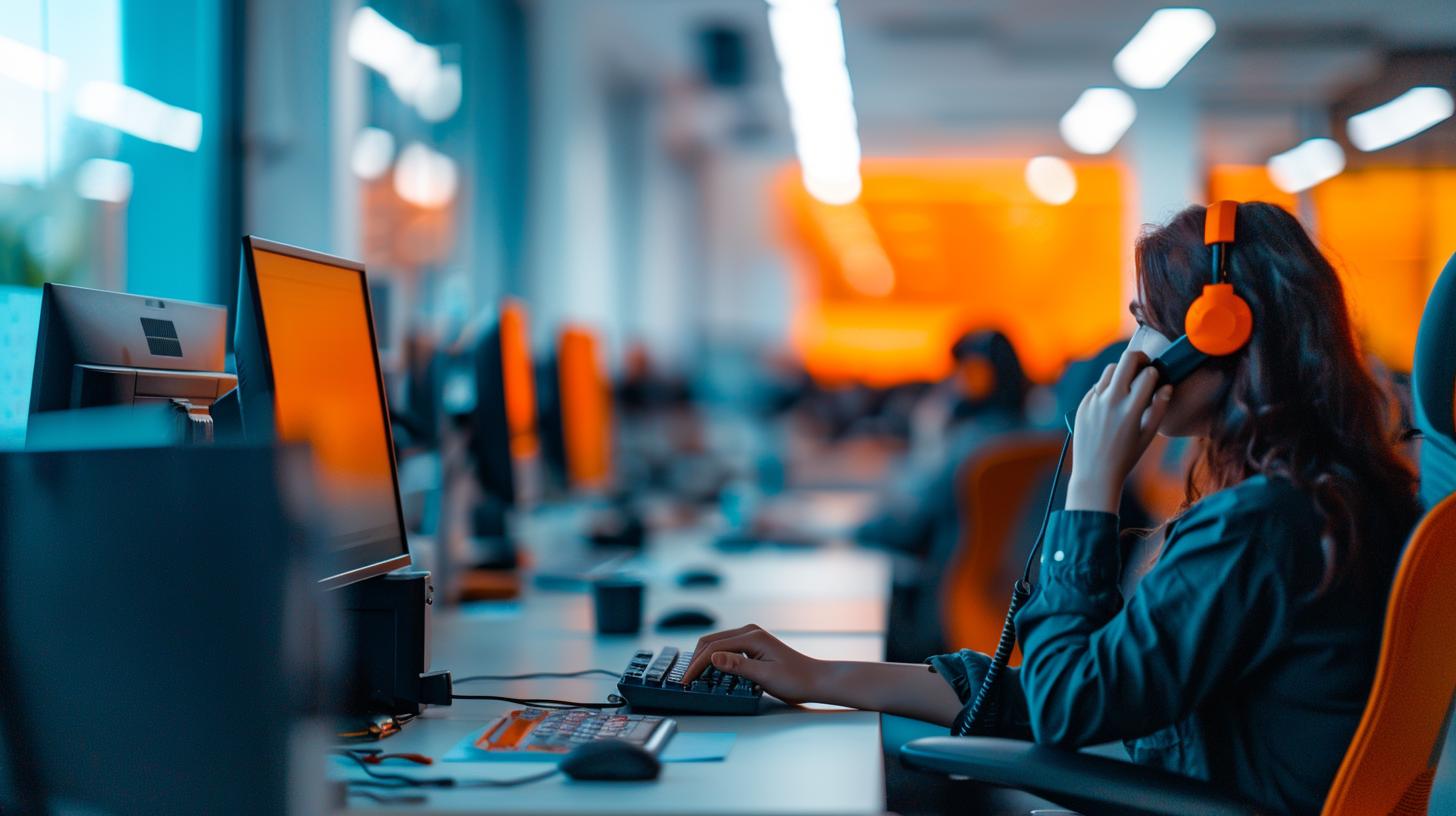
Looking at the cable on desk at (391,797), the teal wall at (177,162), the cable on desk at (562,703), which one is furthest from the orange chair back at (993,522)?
the teal wall at (177,162)

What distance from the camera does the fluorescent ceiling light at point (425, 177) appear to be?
455 cm

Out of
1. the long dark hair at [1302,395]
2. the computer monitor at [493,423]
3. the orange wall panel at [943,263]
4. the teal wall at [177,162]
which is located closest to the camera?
the long dark hair at [1302,395]

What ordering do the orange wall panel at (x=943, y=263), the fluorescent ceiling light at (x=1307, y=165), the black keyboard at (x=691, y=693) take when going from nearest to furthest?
the black keyboard at (x=691, y=693) < the fluorescent ceiling light at (x=1307, y=165) < the orange wall panel at (x=943, y=263)

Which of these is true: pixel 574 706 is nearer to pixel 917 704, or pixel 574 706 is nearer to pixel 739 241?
pixel 917 704

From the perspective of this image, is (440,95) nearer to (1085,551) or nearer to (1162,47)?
(1162,47)

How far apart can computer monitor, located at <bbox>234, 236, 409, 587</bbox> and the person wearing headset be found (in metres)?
0.75

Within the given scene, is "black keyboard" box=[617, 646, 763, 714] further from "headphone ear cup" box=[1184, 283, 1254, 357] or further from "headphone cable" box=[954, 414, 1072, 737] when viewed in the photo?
"headphone ear cup" box=[1184, 283, 1254, 357]

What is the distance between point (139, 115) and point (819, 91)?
471 centimetres

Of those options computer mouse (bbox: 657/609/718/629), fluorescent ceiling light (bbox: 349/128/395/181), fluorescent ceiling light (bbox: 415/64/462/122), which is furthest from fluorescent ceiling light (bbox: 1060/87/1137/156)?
computer mouse (bbox: 657/609/718/629)

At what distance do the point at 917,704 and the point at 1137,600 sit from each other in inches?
15.1

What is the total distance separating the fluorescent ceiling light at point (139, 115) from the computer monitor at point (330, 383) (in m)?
1.40

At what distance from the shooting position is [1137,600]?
118 centimetres

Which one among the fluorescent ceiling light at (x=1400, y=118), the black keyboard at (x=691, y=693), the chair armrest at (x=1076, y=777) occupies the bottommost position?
the chair armrest at (x=1076, y=777)

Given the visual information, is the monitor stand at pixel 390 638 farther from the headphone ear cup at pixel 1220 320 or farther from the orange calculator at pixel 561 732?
the headphone ear cup at pixel 1220 320
